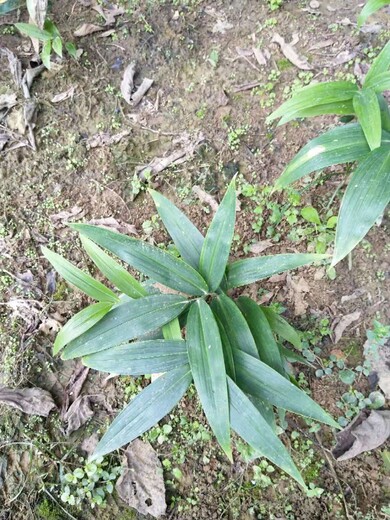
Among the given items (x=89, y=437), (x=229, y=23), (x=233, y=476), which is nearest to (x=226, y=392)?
(x=233, y=476)

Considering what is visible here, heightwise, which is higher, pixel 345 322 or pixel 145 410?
pixel 145 410

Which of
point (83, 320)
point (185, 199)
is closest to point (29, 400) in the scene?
point (83, 320)

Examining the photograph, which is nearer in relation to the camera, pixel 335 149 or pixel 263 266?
pixel 263 266

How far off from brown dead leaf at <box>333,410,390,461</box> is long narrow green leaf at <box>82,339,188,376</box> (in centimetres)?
100

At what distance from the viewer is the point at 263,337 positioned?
1.68 meters

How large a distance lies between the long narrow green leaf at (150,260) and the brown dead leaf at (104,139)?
137 cm

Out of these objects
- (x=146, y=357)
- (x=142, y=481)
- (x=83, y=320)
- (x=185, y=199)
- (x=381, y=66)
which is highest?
(x=381, y=66)

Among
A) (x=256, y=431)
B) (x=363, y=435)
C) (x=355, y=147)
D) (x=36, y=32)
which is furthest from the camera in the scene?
(x=36, y=32)

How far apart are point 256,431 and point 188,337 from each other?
39 centimetres

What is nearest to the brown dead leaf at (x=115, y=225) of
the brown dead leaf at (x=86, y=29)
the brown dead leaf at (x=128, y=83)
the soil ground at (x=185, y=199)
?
the soil ground at (x=185, y=199)

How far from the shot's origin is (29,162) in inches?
108

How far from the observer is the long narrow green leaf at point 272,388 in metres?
1.45

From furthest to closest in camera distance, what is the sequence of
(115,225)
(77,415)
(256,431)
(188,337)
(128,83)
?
1. (128,83)
2. (115,225)
3. (77,415)
4. (188,337)
5. (256,431)

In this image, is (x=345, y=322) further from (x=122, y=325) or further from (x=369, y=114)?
(x=122, y=325)
